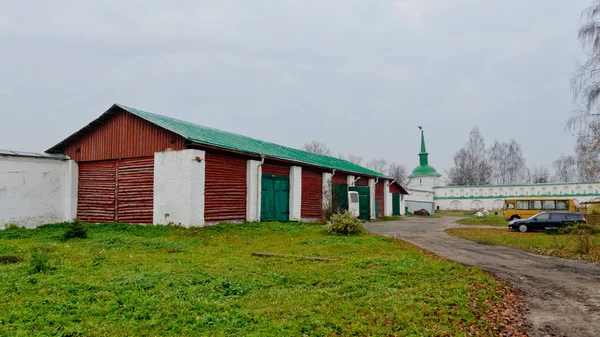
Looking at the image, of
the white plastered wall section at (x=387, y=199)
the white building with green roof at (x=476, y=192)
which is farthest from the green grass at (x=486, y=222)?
the white building with green roof at (x=476, y=192)

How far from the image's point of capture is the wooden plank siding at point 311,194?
22766 mm

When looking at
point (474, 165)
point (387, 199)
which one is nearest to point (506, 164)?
point (474, 165)

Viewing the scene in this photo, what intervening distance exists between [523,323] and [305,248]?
22.8 ft

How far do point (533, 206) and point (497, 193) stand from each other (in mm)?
34139

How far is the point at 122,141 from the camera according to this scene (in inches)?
691

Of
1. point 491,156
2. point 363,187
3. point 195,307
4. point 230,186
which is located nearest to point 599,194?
point 491,156

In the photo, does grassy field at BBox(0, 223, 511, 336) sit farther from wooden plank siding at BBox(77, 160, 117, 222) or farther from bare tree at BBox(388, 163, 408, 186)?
bare tree at BBox(388, 163, 408, 186)

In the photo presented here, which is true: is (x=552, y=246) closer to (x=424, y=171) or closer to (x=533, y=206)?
(x=533, y=206)

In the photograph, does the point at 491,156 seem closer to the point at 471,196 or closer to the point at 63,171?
the point at 471,196

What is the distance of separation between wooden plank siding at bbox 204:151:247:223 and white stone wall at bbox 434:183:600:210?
54608mm

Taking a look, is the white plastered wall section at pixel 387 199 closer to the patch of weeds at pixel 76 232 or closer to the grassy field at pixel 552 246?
the grassy field at pixel 552 246

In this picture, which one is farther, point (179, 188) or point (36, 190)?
point (36, 190)

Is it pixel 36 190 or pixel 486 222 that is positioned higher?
pixel 36 190

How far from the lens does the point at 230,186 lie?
690 inches
